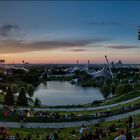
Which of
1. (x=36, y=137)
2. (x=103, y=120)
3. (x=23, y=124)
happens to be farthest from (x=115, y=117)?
(x=36, y=137)

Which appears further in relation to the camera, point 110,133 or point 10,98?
point 10,98

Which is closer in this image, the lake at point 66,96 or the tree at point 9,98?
the tree at point 9,98

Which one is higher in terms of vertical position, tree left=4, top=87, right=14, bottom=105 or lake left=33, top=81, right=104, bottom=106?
tree left=4, top=87, right=14, bottom=105

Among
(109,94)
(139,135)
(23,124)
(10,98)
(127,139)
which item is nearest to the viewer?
(127,139)

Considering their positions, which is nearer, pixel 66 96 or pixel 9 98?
pixel 9 98

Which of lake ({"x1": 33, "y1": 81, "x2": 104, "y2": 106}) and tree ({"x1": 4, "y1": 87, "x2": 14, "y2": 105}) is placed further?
lake ({"x1": 33, "y1": 81, "x2": 104, "y2": 106})

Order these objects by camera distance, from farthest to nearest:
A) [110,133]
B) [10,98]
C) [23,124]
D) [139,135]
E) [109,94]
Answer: [109,94] → [10,98] → [23,124] → [110,133] → [139,135]

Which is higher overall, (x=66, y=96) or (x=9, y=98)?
(x=9, y=98)

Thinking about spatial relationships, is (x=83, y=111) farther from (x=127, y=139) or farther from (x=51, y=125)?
(x=127, y=139)

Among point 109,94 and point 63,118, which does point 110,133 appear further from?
point 109,94

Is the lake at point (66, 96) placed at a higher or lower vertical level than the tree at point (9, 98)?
lower
